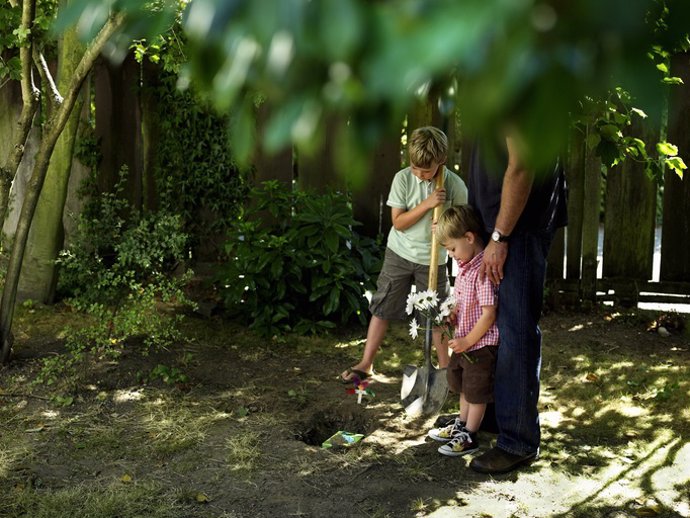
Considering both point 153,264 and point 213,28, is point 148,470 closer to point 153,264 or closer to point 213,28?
point 153,264

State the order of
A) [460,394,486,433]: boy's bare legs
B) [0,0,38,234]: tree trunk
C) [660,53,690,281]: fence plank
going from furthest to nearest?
[660,53,690,281]: fence plank < [0,0,38,234]: tree trunk < [460,394,486,433]: boy's bare legs

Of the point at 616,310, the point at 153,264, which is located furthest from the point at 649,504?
the point at 153,264

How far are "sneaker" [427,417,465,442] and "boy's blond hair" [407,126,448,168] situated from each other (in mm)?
1322

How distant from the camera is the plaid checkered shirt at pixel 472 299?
3.97m

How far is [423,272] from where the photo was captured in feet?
16.4

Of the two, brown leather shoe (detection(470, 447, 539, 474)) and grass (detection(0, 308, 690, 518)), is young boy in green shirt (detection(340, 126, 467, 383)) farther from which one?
brown leather shoe (detection(470, 447, 539, 474))

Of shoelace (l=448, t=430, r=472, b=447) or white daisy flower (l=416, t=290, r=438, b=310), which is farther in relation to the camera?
white daisy flower (l=416, t=290, r=438, b=310)

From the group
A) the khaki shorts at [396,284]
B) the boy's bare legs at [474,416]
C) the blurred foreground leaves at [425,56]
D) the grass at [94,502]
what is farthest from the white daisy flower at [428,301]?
the blurred foreground leaves at [425,56]

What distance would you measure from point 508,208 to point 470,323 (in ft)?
2.14

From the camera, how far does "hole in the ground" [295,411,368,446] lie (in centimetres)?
444

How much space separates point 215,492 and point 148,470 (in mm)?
385

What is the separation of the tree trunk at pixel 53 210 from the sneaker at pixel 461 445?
129 inches

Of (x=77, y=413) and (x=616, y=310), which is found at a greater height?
(x=616, y=310)

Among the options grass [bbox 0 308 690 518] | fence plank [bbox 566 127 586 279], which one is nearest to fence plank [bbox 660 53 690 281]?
fence plank [bbox 566 127 586 279]
